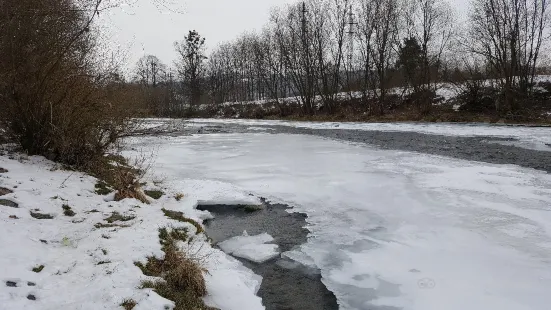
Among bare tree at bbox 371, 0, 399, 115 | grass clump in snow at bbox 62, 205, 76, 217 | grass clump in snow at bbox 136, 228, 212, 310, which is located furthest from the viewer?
bare tree at bbox 371, 0, 399, 115

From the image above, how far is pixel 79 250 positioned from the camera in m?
4.95

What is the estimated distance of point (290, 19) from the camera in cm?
3775

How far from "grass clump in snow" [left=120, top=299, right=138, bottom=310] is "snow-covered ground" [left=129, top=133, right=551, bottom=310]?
7.29 feet

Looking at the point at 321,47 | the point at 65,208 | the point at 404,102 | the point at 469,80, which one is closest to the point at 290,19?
the point at 321,47

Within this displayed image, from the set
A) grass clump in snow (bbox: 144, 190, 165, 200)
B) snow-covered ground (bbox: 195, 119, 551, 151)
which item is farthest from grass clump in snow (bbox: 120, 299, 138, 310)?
snow-covered ground (bbox: 195, 119, 551, 151)

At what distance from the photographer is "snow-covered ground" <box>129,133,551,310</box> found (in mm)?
4555

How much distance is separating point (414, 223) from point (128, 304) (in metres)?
4.70

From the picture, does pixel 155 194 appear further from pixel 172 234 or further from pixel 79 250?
pixel 79 250

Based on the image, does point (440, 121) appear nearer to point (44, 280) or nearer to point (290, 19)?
point (290, 19)

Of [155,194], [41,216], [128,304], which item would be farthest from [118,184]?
[128,304]

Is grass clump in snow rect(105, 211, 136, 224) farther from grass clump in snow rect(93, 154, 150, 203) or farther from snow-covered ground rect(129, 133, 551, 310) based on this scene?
snow-covered ground rect(129, 133, 551, 310)

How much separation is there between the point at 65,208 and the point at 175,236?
1.90 m

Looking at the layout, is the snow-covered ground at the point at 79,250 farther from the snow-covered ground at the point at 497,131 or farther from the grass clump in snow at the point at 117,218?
the snow-covered ground at the point at 497,131

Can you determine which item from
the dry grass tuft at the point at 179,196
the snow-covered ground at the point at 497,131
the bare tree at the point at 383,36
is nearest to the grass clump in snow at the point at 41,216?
the dry grass tuft at the point at 179,196
